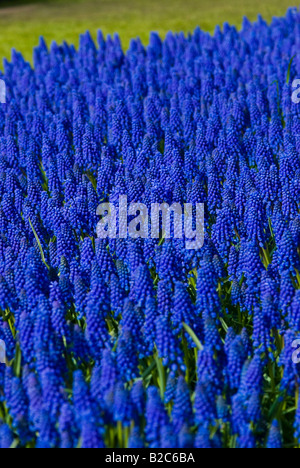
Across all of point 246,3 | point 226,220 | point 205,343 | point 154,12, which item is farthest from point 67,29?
point 205,343

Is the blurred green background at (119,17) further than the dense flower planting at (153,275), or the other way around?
the blurred green background at (119,17)

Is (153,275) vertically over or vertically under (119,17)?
under

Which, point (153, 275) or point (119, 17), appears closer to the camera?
point (153, 275)

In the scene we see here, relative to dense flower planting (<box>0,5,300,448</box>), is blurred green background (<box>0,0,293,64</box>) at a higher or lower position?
higher

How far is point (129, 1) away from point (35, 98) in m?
17.1

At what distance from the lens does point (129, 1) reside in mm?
24438

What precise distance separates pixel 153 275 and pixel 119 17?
17.0 metres

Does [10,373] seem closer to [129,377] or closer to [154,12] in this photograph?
[129,377]

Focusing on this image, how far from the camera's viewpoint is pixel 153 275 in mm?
4973

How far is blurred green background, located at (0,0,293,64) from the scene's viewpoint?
17.5 meters

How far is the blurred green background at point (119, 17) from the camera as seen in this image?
57.4ft

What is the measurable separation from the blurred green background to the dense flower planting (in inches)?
345

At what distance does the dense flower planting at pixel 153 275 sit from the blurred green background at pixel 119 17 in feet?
28.8

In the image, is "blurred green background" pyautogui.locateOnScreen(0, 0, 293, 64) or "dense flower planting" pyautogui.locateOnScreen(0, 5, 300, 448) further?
"blurred green background" pyautogui.locateOnScreen(0, 0, 293, 64)
